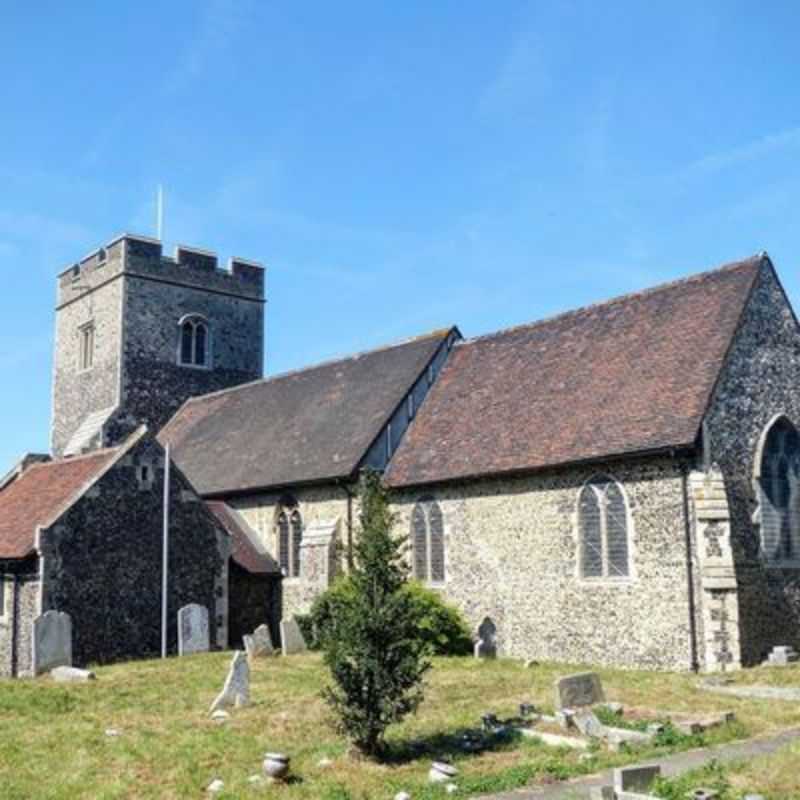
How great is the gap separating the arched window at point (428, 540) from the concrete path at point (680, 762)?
12542 mm

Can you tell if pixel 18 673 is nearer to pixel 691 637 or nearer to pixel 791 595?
pixel 691 637

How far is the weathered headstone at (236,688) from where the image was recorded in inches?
595

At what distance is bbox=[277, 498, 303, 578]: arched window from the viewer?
27.7 meters

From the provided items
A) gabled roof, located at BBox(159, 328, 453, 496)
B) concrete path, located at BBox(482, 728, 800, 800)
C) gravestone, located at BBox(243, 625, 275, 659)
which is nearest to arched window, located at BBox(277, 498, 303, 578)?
gabled roof, located at BBox(159, 328, 453, 496)

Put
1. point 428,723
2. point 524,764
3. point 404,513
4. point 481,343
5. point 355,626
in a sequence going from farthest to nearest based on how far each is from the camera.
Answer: point 481,343 → point 404,513 → point 428,723 → point 355,626 → point 524,764

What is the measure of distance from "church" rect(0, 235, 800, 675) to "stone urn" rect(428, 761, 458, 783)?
11.4 ft

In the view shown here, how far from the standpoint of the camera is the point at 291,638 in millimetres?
23188

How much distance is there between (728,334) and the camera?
21.2 metres

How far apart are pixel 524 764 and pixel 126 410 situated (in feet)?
95.3

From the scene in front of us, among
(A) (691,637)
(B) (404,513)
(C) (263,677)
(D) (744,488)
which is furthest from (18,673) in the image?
(D) (744,488)

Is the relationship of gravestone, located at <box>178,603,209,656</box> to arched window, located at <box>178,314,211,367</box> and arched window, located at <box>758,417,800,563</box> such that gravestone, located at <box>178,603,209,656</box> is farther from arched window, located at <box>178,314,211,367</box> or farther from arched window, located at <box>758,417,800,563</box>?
arched window, located at <box>178,314,211,367</box>

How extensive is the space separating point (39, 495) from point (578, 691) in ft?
50.7

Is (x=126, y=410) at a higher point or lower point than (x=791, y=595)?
higher

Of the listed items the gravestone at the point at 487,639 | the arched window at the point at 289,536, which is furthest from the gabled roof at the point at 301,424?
the gravestone at the point at 487,639
